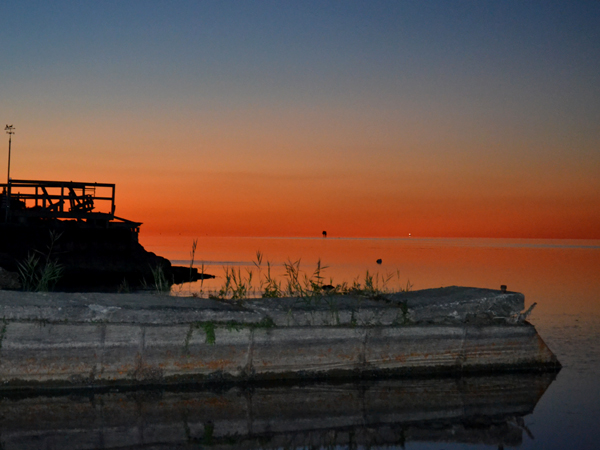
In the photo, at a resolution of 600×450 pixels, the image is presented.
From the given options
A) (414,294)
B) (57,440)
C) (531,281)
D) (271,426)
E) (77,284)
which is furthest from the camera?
(531,281)

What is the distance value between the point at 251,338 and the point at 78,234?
21.7 m

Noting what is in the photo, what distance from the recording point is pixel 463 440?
5043 mm

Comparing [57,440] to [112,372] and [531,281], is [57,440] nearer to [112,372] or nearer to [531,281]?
[112,372]

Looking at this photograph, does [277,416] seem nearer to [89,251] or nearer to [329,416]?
[329,416]

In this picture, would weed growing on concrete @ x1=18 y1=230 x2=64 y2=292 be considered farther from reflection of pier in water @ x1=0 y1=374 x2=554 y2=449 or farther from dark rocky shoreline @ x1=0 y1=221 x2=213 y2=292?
dark rocky shoreline @ x1=0 y1=221 x2=213 y2=292

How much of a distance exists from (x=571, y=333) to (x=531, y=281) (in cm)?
1531

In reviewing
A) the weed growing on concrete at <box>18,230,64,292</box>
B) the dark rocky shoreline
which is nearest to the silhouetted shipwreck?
the dark rocky shoreline

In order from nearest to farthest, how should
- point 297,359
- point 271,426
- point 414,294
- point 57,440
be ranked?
1. point 57,440
2. point 271,426
3. point 297,359
4. point 414,294

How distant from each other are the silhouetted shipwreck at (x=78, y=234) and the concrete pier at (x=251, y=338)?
1871 centimetres

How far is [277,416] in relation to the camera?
5.55 m

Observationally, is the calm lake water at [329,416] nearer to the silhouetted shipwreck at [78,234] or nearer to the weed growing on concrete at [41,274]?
the weed growing on concrete at [41,274]

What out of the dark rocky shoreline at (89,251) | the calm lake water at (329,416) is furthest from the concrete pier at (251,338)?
the dark rocky shoreline at (89,251)

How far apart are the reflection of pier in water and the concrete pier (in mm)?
248

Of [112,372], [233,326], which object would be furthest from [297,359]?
[112,372]
